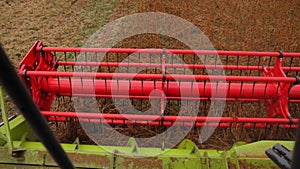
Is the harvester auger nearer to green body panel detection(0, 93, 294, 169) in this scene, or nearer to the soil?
green body panel detection(0, 93, 294, 169)

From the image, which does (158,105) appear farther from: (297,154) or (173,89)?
(297,154)

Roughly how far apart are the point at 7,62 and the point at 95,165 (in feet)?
5.89

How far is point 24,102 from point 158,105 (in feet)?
8.71

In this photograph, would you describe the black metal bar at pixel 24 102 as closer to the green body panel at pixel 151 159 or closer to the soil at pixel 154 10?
the green body panel at pixel 151 159

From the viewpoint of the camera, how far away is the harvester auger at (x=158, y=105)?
6.91ft

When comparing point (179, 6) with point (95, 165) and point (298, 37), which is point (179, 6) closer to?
point (298, 37)

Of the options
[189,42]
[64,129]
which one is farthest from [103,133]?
[189,42]


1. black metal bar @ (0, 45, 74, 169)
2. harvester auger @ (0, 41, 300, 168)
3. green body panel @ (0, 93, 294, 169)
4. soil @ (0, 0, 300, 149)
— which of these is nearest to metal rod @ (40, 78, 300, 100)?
harvester auger @ (0, 41, 300, 168)

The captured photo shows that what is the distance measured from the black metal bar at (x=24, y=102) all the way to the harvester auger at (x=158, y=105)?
1.64 meters

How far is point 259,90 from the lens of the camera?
266 cm

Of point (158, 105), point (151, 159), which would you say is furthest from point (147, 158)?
point (158, 105)

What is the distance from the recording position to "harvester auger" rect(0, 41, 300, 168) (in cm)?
211

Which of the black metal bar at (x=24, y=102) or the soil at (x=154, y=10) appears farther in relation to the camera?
the soil at (x=154, y=10)

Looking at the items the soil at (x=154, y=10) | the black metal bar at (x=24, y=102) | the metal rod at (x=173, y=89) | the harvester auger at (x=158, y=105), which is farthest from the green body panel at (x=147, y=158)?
the soil at (x=154, y=10)
